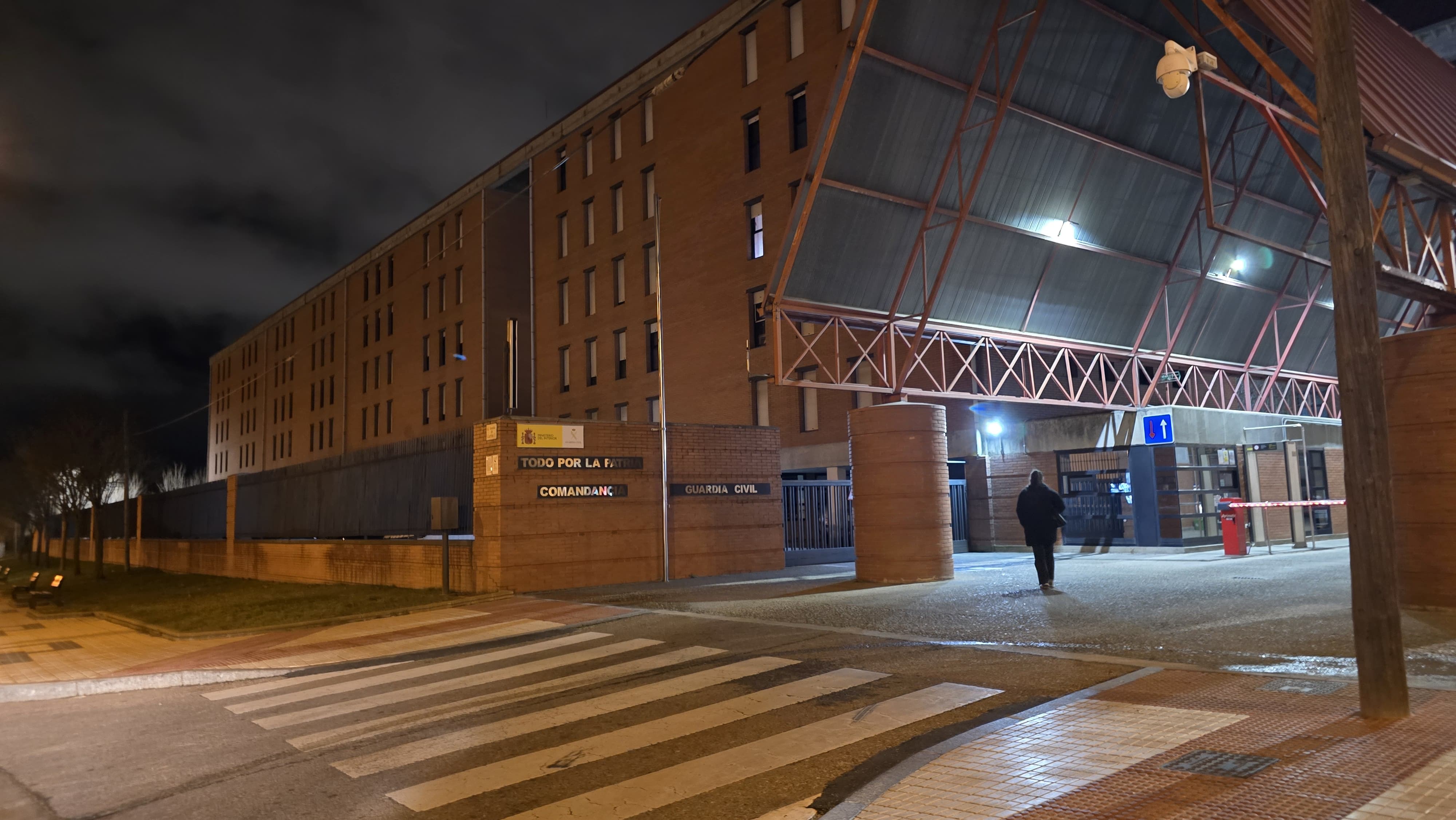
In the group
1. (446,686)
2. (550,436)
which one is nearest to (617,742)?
(446,686)

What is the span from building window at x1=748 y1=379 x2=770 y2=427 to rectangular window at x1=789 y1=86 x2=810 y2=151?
7.88 m

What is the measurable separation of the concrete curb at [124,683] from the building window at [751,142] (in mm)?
23484

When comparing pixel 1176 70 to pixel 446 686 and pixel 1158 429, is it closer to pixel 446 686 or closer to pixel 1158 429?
pixel 446 686

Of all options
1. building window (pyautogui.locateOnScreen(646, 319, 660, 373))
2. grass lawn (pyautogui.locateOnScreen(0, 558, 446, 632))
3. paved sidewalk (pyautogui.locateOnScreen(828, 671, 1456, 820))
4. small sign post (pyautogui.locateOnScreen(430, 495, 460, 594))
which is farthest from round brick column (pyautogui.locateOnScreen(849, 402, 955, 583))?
building window (pyautogui.locateOnScreen(646, 319, 660, 373))

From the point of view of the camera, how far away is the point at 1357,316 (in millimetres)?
6375

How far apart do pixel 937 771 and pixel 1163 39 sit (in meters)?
22.5

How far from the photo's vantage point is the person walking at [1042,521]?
49.9 feet

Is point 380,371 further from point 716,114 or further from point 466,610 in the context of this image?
point 466,610

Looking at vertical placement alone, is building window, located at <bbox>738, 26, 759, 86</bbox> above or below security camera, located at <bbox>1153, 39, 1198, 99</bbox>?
above

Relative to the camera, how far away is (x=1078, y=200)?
23578 mm

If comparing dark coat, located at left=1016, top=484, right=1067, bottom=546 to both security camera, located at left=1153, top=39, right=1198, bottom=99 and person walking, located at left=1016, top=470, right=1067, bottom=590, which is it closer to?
person walking, located at left=1016, top=470, right=1067, bottom=590

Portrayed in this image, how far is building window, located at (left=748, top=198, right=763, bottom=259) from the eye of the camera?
30.8m

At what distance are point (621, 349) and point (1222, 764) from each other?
110ft

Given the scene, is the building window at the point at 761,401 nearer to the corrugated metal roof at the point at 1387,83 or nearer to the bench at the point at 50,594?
the corrugated metal roof at the point at 1387,83
